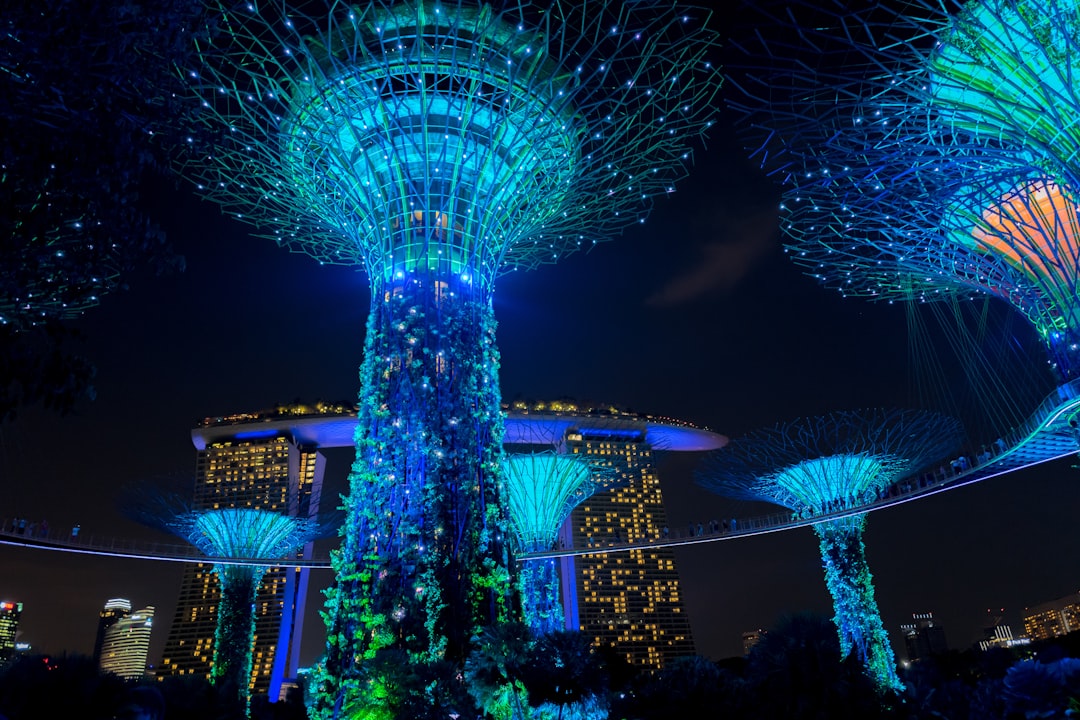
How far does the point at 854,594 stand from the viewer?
→ 26.4 metres

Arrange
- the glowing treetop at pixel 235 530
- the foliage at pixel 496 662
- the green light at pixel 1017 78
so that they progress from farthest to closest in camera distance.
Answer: the glowing treetop at pixel 235 530 < the foliage at pixel 496 662 < the green light at pixel 1017 78

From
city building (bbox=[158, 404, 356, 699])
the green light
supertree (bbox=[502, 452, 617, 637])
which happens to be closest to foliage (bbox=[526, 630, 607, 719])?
the green light

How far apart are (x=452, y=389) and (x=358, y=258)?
6793mm

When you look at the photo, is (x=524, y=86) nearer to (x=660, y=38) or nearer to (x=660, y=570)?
(x=660, y=38)

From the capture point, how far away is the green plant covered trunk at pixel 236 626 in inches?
1117

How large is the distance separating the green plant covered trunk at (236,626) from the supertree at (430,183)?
19.0 metres

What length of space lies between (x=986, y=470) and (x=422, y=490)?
1958cm

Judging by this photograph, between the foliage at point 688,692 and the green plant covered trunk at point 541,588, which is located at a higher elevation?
the green plant covered trunk at point 541,588

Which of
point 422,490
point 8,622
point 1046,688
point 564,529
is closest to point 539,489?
point 422,490

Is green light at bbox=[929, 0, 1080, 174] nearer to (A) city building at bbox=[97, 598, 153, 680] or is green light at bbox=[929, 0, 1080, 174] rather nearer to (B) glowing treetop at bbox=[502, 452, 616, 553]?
(B) glowing treetop at bbox=[502, 452, 616, 553]

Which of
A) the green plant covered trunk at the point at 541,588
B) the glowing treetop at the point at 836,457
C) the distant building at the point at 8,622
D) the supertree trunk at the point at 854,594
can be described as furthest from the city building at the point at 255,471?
the supertree trunk at the point at 854,594

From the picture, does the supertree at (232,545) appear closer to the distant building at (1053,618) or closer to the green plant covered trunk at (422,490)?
the green plant covered trunk at (422,490)

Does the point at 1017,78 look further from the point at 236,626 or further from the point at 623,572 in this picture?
the point at 623,572

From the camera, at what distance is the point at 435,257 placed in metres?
14.9
